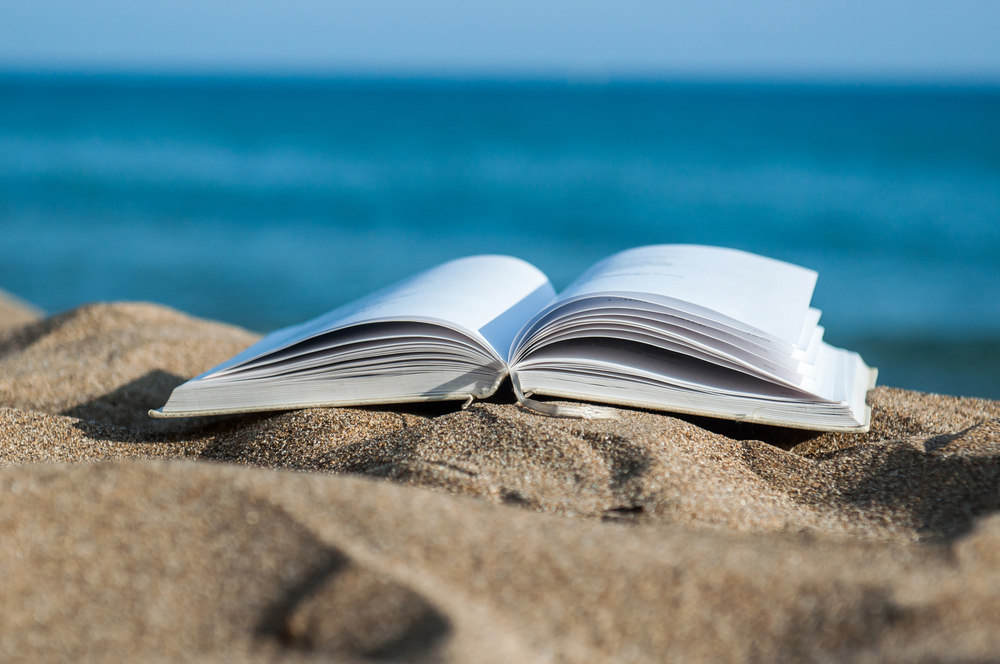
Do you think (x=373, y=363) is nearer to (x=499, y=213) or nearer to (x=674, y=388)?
(x=674, y=388)

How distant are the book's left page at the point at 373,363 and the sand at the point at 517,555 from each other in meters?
0.19

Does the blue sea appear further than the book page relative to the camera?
Yes

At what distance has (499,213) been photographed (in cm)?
1152

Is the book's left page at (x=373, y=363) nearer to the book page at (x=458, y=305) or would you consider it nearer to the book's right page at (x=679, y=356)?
the book page at (x=458, y=305)

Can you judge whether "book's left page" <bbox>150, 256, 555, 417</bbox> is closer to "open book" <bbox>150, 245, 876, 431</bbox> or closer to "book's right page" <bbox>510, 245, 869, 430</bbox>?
"open book" <bbox>150, 245, 876, 431</bbox>

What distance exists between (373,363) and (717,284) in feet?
2.77

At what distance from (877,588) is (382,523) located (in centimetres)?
63

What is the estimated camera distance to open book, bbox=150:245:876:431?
1667mm

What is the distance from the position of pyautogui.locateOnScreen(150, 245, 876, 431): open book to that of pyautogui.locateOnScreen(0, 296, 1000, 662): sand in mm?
128

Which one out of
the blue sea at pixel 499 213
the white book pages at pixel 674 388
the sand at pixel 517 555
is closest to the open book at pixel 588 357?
the white book pages at pixel 674 388

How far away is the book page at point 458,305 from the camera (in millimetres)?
1776

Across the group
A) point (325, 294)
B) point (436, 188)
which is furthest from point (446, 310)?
point (436, 188)

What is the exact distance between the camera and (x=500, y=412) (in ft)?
5.45

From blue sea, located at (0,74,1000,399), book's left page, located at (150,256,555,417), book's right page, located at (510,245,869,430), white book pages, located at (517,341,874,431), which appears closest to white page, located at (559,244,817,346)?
book's right page, located at (510,245,869,430)
